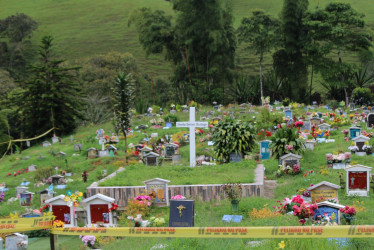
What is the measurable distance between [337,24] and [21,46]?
41209 mm

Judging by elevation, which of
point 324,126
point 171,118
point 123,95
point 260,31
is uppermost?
point 260,31

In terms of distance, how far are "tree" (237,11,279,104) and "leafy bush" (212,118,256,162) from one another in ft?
52.6

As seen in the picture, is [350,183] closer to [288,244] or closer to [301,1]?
[288,244]

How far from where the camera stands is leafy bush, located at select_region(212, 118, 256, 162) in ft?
51.2

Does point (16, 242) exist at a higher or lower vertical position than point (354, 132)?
lower

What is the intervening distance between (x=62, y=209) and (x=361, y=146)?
1000cm

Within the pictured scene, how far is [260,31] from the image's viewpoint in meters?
30.8

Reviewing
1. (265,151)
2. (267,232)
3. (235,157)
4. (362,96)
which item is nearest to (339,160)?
(265,151)

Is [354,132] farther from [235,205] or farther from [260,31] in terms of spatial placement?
[260,31]

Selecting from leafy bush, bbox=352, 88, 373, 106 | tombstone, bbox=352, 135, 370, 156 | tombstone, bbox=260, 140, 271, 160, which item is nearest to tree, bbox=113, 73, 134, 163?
tombstone, bbox=260, 140, 271, 160

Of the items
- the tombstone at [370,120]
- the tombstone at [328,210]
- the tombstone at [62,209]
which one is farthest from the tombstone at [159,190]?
the tombstone at [370,120]

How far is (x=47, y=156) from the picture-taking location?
2097 cm

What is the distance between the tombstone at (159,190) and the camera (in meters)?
11.9

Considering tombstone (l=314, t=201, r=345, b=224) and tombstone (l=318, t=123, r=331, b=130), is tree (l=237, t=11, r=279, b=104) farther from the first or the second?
tombstone (l=314, t=201, r=345, b=224)
